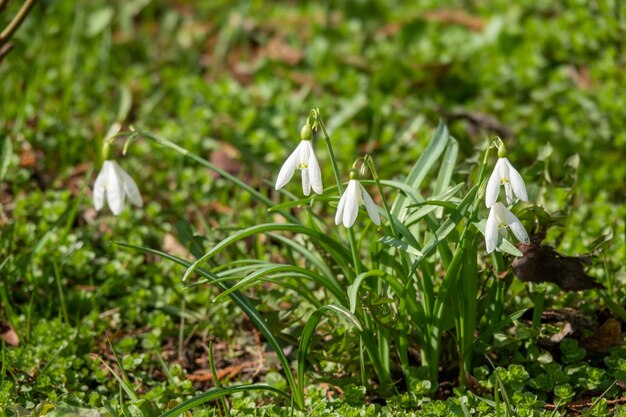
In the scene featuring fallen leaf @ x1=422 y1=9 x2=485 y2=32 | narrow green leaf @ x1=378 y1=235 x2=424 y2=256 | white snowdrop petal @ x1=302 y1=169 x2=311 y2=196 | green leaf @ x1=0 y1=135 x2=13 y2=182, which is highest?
white snowdrop petal @ x1=302 y1=169 x2=311 y2=196

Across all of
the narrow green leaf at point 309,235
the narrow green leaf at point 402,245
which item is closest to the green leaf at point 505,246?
the narrow green leaf at point 402,245

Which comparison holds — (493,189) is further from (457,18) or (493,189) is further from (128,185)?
(457,18)

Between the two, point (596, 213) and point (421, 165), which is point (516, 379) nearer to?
point (421, 165)

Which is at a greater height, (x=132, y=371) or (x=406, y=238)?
(x=406, y=238)

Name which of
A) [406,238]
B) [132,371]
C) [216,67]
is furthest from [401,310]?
[216,67]

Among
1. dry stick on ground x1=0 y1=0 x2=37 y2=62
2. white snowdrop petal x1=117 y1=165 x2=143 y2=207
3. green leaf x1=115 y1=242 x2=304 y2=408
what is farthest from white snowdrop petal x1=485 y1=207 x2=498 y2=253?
dry stick on ground x1=0 y1=0 x2=37 y2=62

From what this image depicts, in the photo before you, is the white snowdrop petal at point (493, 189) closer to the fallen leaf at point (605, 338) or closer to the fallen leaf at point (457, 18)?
the fallen leaf at point (605, 338)

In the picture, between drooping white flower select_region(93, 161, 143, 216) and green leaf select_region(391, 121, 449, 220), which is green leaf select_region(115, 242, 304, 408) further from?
green leaf select_region(391, 121, 449, 220)

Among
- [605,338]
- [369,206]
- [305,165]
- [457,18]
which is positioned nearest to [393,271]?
[369,206]

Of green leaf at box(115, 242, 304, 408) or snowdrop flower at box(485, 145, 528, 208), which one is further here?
green leaf at box(115, 242, 304, 408)
